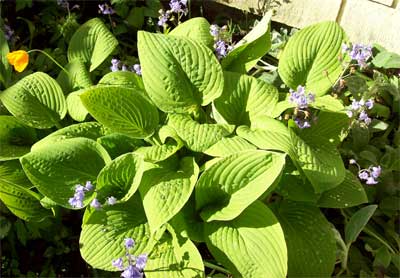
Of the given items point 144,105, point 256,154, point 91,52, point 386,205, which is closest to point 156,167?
point 144,105

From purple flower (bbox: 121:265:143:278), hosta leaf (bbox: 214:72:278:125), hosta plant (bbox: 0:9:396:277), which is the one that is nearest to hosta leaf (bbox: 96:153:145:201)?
hosta plant (bbox: 0:9:396:277)

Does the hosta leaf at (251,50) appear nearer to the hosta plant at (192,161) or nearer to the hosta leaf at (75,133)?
the hosta plant at (192,161)

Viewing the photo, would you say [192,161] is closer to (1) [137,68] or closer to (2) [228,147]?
(2) [228,147]

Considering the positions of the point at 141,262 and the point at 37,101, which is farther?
the point at 37,101

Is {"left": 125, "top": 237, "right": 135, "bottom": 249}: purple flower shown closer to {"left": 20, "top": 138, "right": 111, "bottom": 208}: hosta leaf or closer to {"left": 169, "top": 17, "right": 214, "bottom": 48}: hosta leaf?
{"left": 20, "top": 138, "right": 111, "bottom": 208}: hosta leaf

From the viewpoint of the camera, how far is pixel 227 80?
75.3 inches

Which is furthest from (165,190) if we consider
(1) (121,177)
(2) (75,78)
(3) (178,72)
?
(2) (75,78)

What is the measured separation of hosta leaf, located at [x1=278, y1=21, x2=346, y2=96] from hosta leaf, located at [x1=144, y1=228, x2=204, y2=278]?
0.67 meters

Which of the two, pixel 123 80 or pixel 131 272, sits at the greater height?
pixel 123 80

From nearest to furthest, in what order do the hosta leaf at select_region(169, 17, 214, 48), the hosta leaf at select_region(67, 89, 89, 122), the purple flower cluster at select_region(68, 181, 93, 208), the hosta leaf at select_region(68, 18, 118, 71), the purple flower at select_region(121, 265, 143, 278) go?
the purple flower at select_region(121, 265, 143, 278) < the purple flower cluster at select_region(68, 181, 93, 208) < the hosta leaf at select_region(67, 89, 89, 122) < the hosta leaf at select_region(169, 17, 214, 48) < the hosta leaf at select_region(68, 18, 118, 71)

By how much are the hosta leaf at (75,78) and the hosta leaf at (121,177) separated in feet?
1.68

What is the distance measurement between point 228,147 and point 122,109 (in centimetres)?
37

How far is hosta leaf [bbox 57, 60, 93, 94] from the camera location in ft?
6.91

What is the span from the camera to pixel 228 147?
5.61 feet
